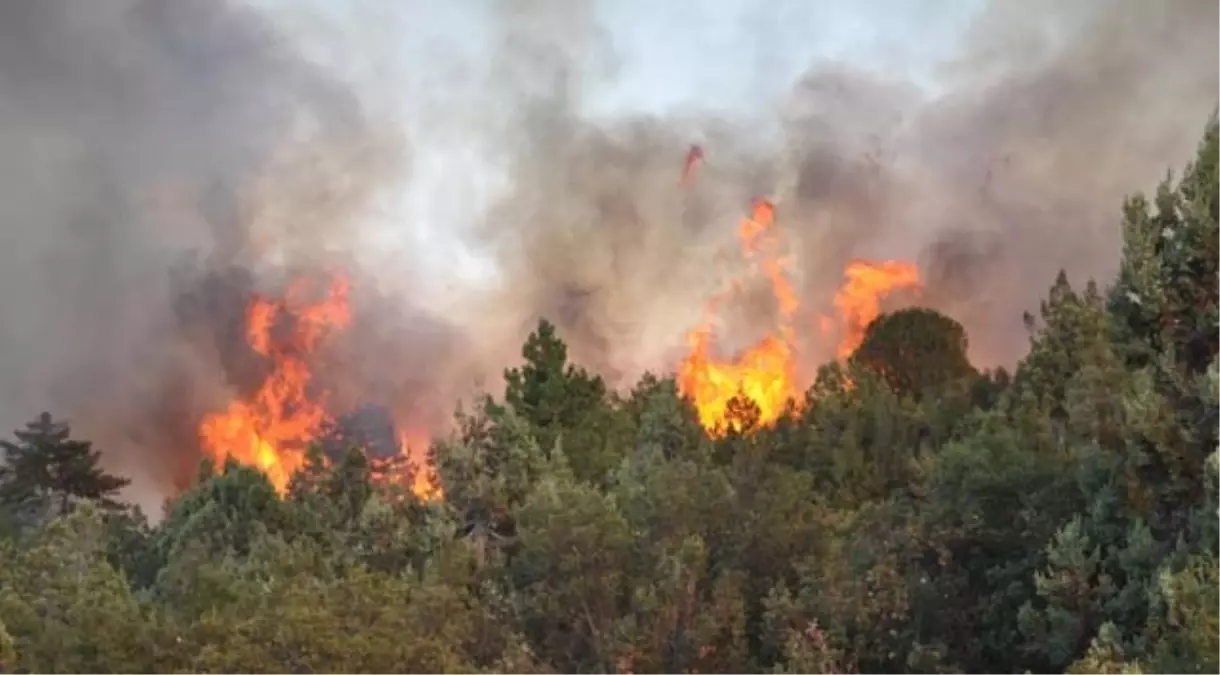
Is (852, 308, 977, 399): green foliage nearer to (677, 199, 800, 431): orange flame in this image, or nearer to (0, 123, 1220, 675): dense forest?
(677, 199, 800, 431): orange flame

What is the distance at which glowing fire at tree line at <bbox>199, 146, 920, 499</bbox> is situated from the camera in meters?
77.4

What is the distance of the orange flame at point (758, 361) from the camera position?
76750 mm

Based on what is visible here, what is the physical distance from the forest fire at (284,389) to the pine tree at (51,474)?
19.2m

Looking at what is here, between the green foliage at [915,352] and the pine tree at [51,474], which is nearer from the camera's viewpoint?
the pine tree at [51,474]

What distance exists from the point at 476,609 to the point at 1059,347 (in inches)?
845

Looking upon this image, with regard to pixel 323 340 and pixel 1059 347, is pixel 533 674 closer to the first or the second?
pixel 1059 347

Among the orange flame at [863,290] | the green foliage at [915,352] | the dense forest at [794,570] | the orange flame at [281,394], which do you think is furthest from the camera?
the orange flame at [281,394]

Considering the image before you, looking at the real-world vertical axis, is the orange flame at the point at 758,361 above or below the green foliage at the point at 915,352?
above

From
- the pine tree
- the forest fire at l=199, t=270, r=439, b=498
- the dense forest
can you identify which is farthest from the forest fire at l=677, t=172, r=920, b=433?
the dense forest

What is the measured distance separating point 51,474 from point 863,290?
161 ft

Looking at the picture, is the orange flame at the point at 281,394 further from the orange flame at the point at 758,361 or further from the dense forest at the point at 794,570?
the dense forest at the point at 794,570

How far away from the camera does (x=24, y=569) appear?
22953 millimetres

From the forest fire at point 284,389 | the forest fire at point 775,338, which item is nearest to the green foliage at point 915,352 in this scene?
the forest fire at point 775,338

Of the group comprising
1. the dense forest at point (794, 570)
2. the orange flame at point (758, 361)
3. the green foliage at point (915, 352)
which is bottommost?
the dense forest at point (794, 570)
